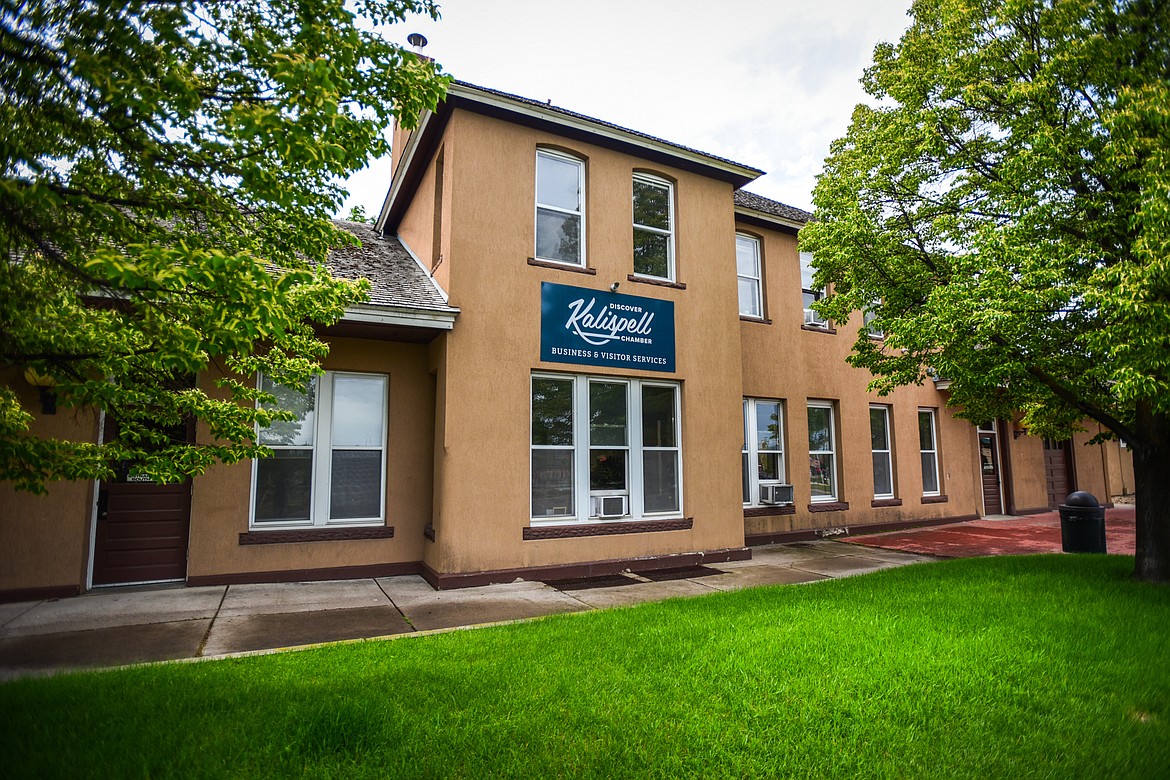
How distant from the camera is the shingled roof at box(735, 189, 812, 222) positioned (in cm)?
1280

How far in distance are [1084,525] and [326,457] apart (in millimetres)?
12505

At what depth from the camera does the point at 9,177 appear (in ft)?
9.44

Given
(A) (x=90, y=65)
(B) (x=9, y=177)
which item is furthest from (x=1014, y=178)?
(B) (x=9, y=177)

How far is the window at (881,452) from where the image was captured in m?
14.2

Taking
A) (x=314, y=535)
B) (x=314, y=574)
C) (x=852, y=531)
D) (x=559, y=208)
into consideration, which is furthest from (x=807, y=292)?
(x=314, y=574)

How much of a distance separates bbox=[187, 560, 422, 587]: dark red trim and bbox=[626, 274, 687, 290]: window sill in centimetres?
567

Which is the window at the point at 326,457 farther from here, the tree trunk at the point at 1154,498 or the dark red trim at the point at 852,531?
the tree trunk at the point at 1154,498

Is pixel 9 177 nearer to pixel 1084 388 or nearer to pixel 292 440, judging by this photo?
pixel 292 440

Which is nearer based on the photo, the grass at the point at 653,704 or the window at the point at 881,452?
the grass at the point at 653,704

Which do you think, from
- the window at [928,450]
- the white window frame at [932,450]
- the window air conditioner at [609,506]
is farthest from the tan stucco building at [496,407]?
the window at [928,450]

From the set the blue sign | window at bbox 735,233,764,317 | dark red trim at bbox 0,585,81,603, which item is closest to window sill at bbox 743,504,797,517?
the blue sign

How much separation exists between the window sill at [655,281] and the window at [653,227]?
0.71 feet

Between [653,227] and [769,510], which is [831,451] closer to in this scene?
[769,510]

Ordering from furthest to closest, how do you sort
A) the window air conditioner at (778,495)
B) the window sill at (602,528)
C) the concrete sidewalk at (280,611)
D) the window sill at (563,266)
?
the window air conditioner at (778,495)
the window sill at (563,266)
the window sill at (602,528)
the concrete sidewalk at (280,611)
